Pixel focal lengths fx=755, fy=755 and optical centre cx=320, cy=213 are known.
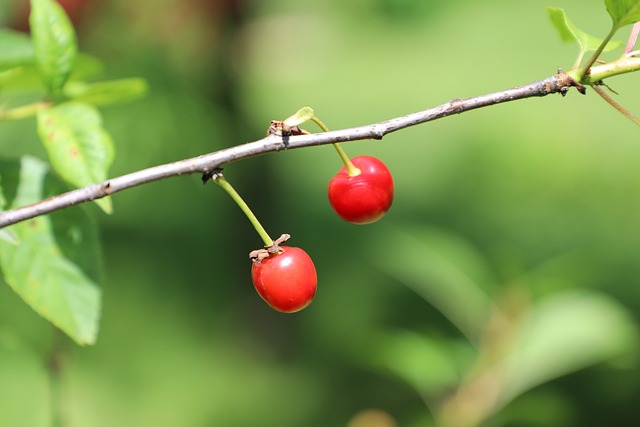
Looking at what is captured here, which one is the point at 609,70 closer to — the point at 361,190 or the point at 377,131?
the point at 377,131

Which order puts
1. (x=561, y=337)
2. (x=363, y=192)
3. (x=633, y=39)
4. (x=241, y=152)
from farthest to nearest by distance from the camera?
(x=561, y=337) < (x=363, y=192) < (x=633, y=39) < (x=241, y=152)

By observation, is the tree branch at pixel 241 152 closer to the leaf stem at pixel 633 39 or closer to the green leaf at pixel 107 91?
the leaf stem at pixel 633 39

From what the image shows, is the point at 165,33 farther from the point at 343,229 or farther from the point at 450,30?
the point at 450,30

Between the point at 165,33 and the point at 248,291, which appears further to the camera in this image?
the point at 248,291

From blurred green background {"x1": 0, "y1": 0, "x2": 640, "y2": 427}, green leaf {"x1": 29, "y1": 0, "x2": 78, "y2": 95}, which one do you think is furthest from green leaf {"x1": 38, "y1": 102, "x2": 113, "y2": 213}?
blurred green background {"x1": 0, "y1": 0, "x2": 640, "y2": 427}

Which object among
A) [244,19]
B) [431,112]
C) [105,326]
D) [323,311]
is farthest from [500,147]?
[431,112]

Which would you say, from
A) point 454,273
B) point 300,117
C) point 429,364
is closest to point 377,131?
point 300,117
